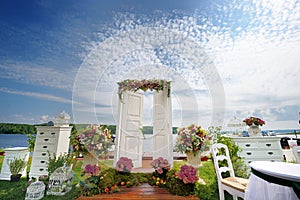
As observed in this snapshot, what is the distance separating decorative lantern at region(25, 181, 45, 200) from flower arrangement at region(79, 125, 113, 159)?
0.84 m

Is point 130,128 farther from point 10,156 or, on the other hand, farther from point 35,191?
point 10,156

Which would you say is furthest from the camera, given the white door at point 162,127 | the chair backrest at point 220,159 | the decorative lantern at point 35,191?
the white door at point 162,127

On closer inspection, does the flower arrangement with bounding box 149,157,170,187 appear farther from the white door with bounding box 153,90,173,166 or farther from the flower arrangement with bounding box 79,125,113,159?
the flower arrangement with bounding box 79,125,113,159

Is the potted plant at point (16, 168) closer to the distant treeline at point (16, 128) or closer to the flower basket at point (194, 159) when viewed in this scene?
the distant treeline at point (16, 128)

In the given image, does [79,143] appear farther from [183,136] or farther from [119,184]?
[183,136]

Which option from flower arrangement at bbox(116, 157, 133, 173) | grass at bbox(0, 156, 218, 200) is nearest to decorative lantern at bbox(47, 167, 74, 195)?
grass at bbox(0, 156, 218, 200)

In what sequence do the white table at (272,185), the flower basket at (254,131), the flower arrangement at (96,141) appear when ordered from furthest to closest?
1. the flower arrangement at (96,141)
2. the flower basket at (254,131)
3. the white table at (272,185)

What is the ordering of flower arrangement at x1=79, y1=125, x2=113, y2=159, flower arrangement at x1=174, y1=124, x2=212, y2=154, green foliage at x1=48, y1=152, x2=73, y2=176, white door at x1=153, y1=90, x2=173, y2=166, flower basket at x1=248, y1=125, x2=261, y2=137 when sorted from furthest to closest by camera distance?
white door at x1=153, y1=90, x2=173, y2=166, flower arrangement at x1=174, y1=124, x2=212, y2=154, flower arrangement at x1=79, y1=125, x2=113, y2=159, flower basket at x1=248, y1=125, x2=261, y2=137, green foliage at x1=48, y1=152, x2=73, y2=176

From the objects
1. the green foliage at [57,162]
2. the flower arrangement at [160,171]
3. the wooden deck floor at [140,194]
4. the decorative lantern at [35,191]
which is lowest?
the wooden deck floor at [140,194]

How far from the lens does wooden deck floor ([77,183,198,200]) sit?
199cm

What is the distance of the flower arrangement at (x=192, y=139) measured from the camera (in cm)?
299

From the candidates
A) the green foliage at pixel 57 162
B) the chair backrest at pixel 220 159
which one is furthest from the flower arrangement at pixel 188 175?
the green foliage at pixel 57 162

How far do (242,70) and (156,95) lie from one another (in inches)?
74.4

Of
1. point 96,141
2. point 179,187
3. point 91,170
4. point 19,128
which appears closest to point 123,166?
point 91,170
